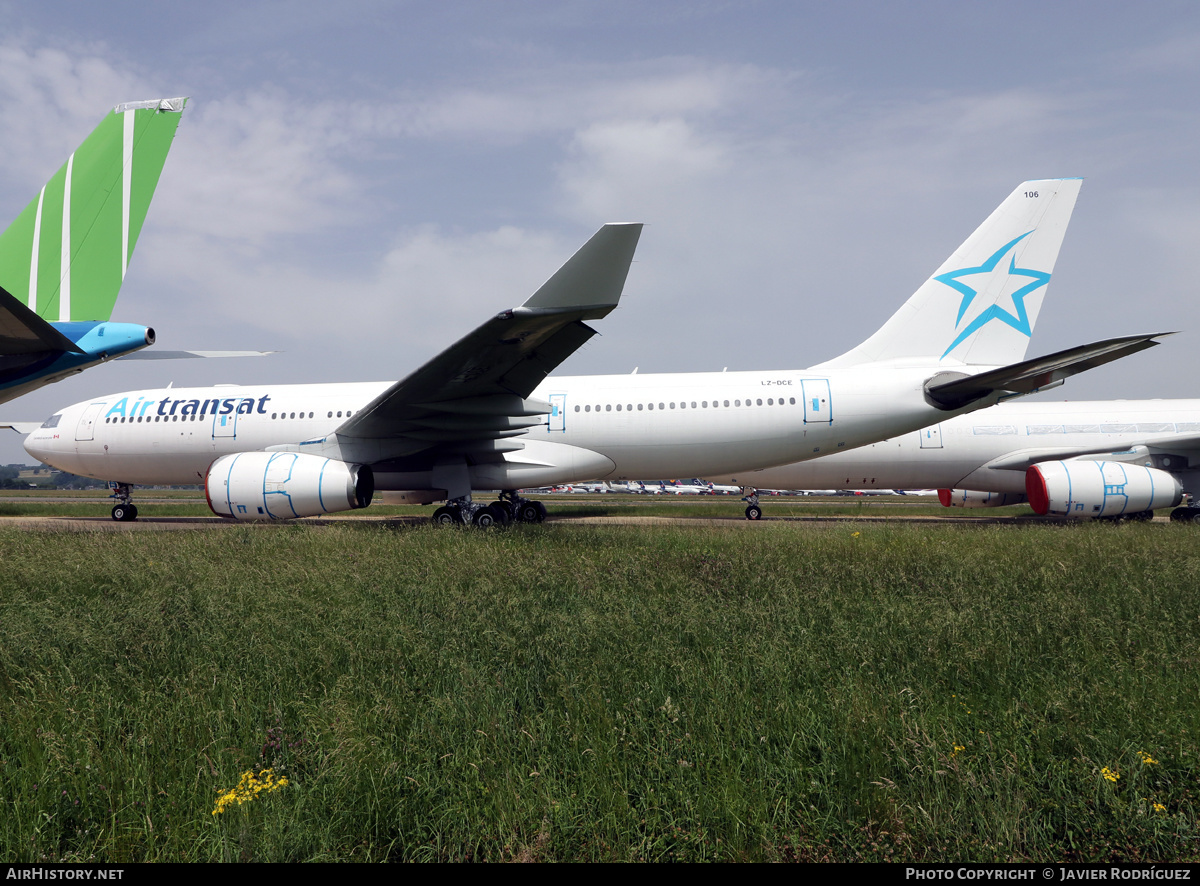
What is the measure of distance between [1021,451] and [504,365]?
14.6m

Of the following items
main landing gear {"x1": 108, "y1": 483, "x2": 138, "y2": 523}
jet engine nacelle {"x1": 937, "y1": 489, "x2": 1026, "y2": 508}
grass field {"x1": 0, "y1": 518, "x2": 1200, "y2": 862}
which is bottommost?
grass field {"x1": 0, "y1": 518, "x2": 1200, "y2": 862}

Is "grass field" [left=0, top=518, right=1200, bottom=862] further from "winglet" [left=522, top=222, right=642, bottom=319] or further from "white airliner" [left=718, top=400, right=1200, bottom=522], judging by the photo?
"white airliner" [left=718, top=400, right=1200, bottom=522]

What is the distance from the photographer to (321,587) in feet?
19.7

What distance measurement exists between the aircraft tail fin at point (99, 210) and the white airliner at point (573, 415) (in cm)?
374

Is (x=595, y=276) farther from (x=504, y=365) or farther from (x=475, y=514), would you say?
(x=475, y=514)

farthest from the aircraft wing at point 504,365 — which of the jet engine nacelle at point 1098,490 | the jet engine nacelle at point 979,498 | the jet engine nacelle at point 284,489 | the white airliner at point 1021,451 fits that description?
the jet engine nacelle at point 979,498

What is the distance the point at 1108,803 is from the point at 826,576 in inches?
165

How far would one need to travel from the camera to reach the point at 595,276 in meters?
8.99

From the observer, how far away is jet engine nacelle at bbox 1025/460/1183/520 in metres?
15.0

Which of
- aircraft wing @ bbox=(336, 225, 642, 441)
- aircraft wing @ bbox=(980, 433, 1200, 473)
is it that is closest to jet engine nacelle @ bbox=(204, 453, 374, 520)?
aircraft wing @ bbox=(336, 225, 642, 441)

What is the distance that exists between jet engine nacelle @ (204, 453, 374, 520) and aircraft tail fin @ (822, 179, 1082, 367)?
12.1 m

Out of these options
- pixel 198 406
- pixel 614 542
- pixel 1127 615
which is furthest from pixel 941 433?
pixel 198 406
